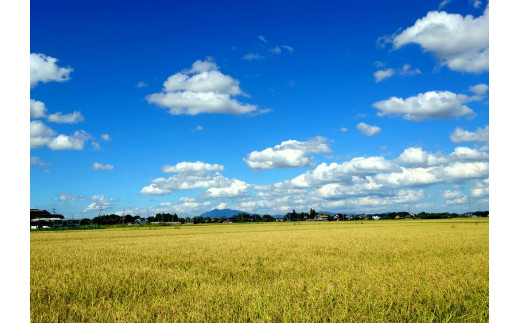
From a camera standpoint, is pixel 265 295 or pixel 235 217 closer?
pixel 265 295

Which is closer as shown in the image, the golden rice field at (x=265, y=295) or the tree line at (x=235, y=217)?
the golden rice field at (x=265, y=295)

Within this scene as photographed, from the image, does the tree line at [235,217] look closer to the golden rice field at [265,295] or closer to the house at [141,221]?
the house at [141,221]

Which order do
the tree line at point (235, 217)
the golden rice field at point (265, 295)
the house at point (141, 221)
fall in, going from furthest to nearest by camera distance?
the house at point (141, 221)
the tree line at point (235, 217)
the golden rice field at point (265, 295)

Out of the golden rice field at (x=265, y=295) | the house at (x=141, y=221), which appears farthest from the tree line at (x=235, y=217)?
the golden rice field at (x=265, y=295)

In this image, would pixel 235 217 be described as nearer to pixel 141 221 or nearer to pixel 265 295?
pixel 141 221

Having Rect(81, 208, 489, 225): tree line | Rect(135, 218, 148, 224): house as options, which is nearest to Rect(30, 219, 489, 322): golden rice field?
Rect(81, 208, 489, 225): tree line

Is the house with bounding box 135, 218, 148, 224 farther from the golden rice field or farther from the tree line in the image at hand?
the golden rice field

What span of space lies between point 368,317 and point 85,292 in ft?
20.6

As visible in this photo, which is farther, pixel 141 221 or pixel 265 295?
pixel 141 221

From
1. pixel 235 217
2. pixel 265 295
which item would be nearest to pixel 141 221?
pixel 235 217

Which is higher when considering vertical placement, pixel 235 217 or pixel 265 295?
pixel 265 295

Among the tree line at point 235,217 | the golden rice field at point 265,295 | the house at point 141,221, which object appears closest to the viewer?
the golden rice field at point 265,295

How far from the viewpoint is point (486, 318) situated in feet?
20.2
